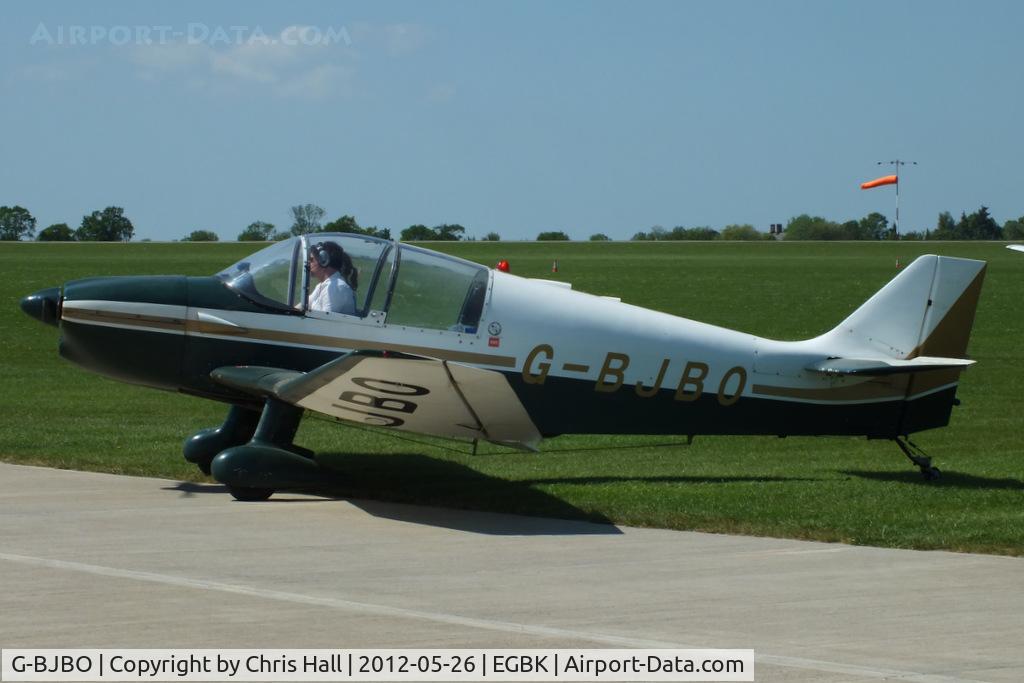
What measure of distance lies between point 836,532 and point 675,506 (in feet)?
4.21

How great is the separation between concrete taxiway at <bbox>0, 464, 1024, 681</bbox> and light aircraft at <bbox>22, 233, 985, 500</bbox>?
1.16 metres

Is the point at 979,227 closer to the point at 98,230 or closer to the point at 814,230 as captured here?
the point at 814,230

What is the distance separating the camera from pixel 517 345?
10.5 meters

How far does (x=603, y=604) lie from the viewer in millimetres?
7098

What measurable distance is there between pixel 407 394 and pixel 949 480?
482 cm

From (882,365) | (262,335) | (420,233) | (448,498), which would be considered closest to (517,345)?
(448,498)

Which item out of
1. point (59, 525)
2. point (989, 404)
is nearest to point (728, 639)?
point (59, 525)

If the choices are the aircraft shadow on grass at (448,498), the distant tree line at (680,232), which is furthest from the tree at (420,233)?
the aircraft shadow on grass at (448,498)

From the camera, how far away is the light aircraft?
10406mm

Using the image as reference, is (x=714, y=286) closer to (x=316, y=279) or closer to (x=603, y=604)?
(x=316, y=279)

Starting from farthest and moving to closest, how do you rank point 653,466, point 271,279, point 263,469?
point 653,466 → point 271,279 → point 263,469

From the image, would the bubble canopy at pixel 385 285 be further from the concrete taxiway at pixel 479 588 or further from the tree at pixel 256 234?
the tree at pixel 256 234

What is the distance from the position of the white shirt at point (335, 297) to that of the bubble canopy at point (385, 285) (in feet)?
0.15

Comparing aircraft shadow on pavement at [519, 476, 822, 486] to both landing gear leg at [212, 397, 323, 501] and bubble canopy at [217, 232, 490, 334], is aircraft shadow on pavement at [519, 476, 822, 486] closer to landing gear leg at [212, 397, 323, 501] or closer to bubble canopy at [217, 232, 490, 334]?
bubble canopy at [217, 232, 490, 334]
